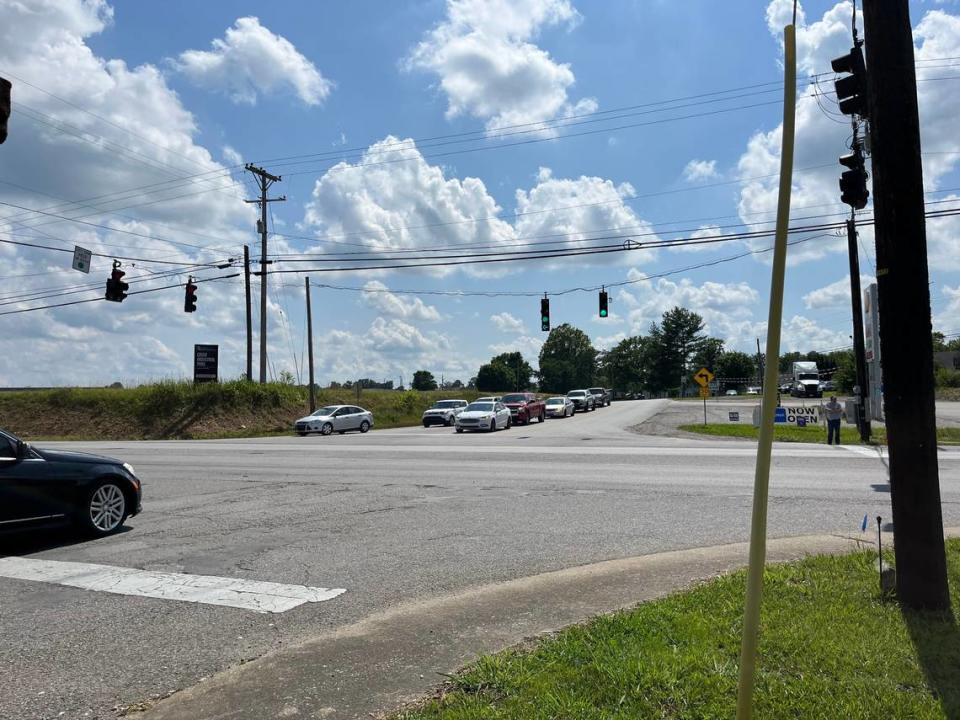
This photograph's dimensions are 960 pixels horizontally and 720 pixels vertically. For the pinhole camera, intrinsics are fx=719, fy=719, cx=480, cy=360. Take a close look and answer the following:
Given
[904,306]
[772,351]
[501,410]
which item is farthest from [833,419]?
[772,351]

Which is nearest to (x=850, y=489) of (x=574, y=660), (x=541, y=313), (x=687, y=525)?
(x=687, y=525)

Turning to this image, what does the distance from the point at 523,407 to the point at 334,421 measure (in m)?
10.6

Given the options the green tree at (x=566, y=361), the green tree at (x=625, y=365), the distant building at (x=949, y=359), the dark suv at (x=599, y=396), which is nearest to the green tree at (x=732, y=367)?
the green tree at (x=625, y=365)

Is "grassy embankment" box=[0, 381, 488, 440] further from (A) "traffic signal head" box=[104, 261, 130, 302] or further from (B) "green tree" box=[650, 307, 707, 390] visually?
(B) "green tree" box=[650, 307, 707, 390]

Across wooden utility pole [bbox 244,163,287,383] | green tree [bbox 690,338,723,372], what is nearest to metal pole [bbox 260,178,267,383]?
wooden utility pole [bbox 244,163,287,383]

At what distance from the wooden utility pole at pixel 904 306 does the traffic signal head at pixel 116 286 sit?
1029 inches

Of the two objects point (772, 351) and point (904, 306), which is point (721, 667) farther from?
point (904, 306)

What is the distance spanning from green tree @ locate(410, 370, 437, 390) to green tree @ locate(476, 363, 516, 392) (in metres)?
10.1

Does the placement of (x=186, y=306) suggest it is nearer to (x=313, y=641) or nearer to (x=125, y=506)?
(x=125, y=506)

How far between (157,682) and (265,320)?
37.7 m

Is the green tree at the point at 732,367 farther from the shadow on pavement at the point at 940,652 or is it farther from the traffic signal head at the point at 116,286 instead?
the shadow on pavement at the point at 940,652

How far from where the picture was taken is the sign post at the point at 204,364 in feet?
139

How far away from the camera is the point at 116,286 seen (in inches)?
1026

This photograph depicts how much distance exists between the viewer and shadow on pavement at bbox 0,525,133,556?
788cm
